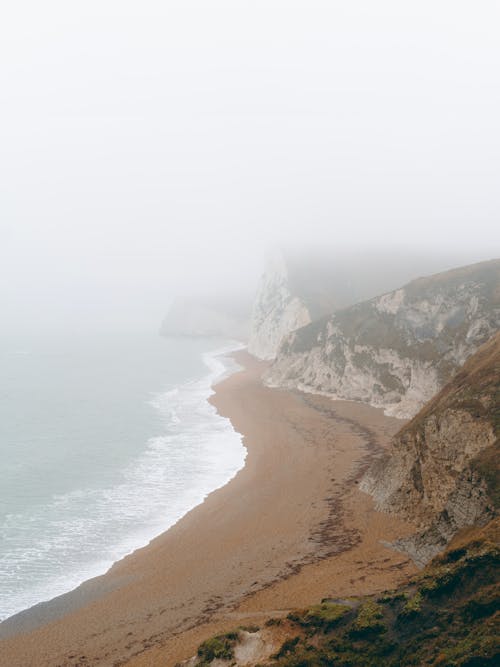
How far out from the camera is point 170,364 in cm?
11712

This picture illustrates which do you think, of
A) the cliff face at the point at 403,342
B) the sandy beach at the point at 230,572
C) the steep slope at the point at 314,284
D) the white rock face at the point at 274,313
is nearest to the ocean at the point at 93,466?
the sandy beach at the point at 230,572

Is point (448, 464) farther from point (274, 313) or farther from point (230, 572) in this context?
point (274, 313)

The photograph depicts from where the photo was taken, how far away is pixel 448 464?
86.6ft

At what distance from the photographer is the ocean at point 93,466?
1122 inches

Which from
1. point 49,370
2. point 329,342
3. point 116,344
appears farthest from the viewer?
point 116,344

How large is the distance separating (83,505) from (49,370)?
7361cm

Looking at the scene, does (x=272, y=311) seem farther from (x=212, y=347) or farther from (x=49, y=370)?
(x=49, y=370)

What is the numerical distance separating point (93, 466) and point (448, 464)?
31.1 meters

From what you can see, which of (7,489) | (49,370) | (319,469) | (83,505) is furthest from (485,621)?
(49,370)

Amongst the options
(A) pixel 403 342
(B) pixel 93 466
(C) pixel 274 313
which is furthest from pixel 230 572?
(C) pixel 274 313

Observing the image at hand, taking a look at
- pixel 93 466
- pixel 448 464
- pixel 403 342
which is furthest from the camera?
pixel 403 342

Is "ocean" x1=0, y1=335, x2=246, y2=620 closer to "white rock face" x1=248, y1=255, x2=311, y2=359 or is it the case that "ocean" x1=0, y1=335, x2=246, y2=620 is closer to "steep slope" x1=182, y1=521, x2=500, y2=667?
"steep slope" x1=182, y1=521, x2=500, y2=667

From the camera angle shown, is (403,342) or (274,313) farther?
(274,313)

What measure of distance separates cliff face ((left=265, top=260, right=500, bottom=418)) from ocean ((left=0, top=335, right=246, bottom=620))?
17619mm
